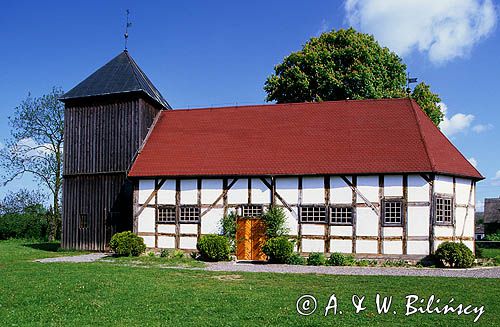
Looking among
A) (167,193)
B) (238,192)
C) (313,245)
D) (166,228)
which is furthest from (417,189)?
(166,228)

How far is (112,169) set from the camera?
1070 inches

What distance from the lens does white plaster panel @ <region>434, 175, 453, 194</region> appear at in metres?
22.2

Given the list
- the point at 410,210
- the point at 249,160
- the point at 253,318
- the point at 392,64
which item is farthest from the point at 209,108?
the point at 253,318

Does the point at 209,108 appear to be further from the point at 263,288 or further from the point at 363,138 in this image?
the point at 263,288

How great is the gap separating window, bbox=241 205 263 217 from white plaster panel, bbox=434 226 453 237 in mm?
7447

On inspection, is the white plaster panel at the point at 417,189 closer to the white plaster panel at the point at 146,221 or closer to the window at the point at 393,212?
the window at the point at 393,212

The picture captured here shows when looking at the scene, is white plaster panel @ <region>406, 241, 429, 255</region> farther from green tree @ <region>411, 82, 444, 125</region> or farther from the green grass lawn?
green tree @ <region>411, 82, 444, 125</region>

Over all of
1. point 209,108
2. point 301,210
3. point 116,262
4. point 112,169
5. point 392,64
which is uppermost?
point 392,64

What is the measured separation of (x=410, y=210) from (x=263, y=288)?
32.6 feet

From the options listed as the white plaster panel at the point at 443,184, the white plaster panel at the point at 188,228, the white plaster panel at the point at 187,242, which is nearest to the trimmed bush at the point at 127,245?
the white plaster panel at the point at 187,242

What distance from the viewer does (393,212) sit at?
72.4 ft

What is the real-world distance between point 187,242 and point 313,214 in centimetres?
596

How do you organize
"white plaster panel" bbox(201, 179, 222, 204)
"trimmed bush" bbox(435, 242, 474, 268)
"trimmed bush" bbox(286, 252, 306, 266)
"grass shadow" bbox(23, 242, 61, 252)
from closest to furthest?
"trimmed bush" bbox(435, 242, 474, 268)
"trimmed bush" bbox(286, 252, 306, 266)
"white plaster panel" bbox(201, 179, 222, 204)
"grass shadow" bbox(23, 242, 61, 252)

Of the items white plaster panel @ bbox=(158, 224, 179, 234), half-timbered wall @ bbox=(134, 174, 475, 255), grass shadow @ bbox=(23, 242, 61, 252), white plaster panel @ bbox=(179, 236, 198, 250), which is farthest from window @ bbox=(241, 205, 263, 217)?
grass shadow @ bbox=(23, 242, 61, 252)
